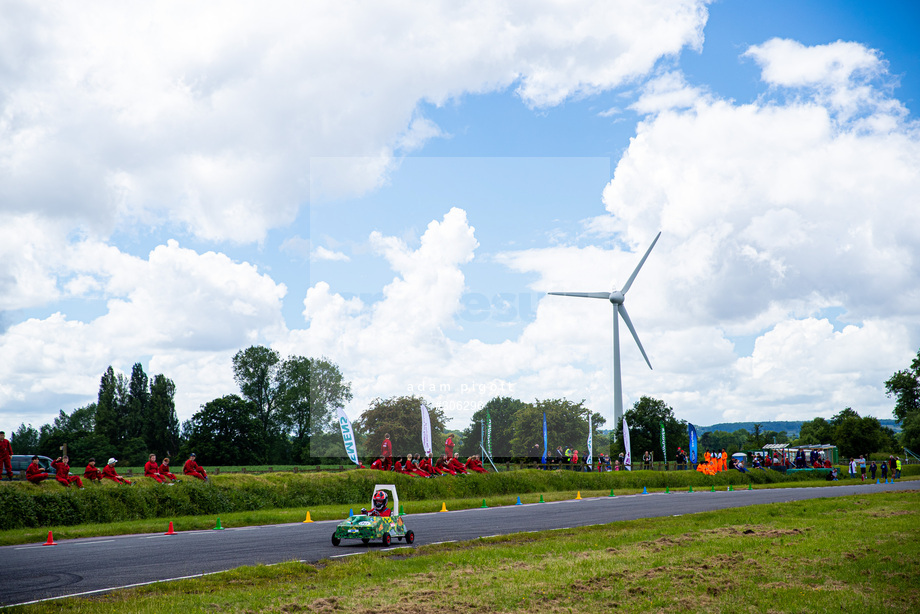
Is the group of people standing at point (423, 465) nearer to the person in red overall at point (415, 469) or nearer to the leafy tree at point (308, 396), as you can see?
the person in red overall at point (415, 469)

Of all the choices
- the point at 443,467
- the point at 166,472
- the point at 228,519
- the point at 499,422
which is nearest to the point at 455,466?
the point at 443,467

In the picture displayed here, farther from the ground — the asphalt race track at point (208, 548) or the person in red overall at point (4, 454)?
the person in red overall at point (4, 454)

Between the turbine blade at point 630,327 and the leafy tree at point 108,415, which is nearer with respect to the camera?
the turbine blade at point 630,327

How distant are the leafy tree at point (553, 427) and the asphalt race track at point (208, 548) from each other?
291ft

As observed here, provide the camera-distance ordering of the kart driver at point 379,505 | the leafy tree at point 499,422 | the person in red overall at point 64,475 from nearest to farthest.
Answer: the kart driver at point 379,505 < the person in red overall at point 64,475 < the leafy tree at point 499,422

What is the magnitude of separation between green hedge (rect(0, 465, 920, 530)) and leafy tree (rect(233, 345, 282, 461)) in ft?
275

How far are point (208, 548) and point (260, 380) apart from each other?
352ft

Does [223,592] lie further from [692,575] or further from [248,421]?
[248,421]

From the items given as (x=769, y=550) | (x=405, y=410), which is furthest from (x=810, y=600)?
(x=405, y=410)

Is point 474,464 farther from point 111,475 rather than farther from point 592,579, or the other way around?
point 592,579

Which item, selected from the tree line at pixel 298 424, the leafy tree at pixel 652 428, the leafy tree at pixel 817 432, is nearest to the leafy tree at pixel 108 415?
the tree line at pixel 298 424

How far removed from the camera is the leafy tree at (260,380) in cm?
12125

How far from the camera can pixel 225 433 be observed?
4154 inches

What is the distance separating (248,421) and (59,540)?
287 ft
